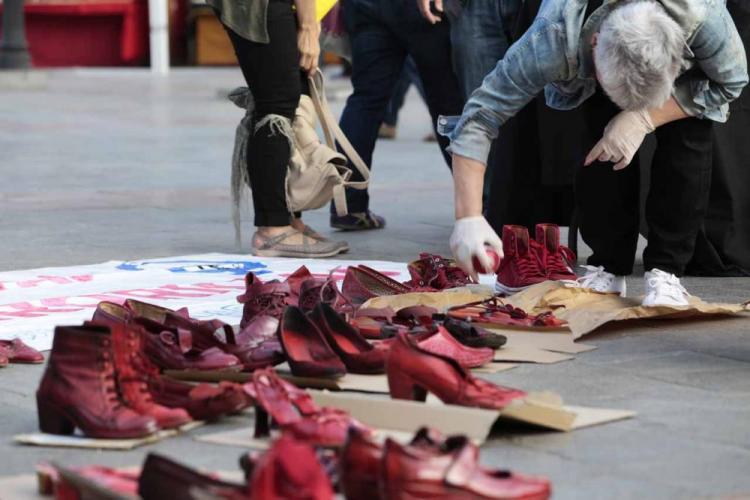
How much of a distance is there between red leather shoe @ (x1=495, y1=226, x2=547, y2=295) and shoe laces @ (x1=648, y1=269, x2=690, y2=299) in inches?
15.4

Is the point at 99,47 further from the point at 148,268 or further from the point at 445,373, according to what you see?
the point at 445,373

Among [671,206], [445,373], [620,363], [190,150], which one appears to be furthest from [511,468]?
[190,150]

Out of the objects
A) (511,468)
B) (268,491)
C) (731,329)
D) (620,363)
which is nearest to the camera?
(268,491)

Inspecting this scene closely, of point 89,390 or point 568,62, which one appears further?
point 568,62

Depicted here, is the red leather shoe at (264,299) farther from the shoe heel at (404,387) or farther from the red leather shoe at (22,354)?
the shoe heel at (404,387)

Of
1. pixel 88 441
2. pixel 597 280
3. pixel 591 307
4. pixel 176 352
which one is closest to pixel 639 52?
pixel 591 307

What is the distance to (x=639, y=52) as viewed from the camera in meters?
3.71

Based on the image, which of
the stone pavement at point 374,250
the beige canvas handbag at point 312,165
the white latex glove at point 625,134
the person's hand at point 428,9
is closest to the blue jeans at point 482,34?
the person's hand at point 428,9

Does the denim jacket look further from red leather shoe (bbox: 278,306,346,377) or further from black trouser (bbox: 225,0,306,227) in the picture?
black trouser (bbox: 225,0,306,227)

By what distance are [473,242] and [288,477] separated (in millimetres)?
1715

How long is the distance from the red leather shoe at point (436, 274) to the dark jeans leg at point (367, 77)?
4.73 feet

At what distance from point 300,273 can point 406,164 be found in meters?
4.60

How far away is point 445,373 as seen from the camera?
9.53 ft

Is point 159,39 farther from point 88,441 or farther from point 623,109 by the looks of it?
point 88,441
